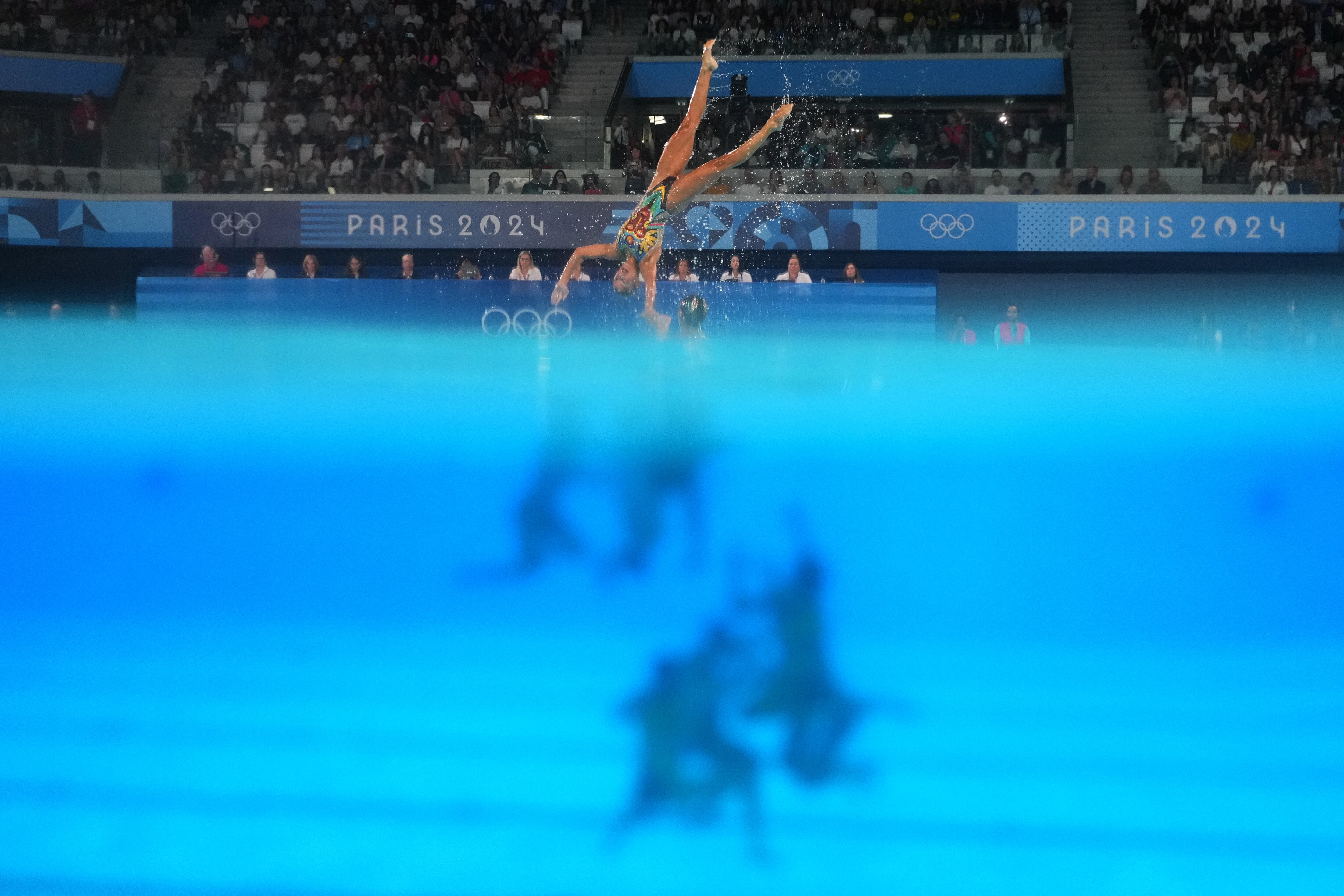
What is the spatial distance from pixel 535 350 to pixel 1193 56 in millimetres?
15150

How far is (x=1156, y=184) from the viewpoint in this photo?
58.6 ft

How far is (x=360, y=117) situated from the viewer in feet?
68.4

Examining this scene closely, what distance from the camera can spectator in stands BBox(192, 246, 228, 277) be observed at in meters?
16.9

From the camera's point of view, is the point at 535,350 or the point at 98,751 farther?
the point at 535,350

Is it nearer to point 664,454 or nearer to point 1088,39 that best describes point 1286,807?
point 664,454

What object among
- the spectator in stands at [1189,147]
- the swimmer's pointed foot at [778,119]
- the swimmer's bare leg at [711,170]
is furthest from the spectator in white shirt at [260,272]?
the spectator in stands at [1189,147]

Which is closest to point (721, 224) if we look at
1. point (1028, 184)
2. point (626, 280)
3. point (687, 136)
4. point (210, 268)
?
point (1028, 184)

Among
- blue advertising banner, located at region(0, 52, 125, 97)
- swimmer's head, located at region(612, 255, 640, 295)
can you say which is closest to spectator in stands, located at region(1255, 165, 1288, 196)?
swimmer's head, located at region(612, 255, 640, 295)

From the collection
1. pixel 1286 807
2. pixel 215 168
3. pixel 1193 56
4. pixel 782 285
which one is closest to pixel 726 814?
pixel 1286 807

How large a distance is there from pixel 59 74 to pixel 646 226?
15995 mm

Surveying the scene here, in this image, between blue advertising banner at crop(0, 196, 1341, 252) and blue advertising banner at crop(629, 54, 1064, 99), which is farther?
blue advertising banner at crop(629, 54, 1064, 99)

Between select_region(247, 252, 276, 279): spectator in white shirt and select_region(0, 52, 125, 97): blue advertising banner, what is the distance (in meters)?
7.87

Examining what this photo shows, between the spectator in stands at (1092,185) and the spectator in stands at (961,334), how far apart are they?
3.38 meters

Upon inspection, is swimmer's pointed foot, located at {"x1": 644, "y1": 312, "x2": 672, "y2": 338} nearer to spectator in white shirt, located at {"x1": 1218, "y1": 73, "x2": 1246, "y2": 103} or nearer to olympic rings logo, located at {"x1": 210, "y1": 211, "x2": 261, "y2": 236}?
olympic rings logo, located at {"x1": 210, "y1": 211, "x2": 261, "y2": 236}
